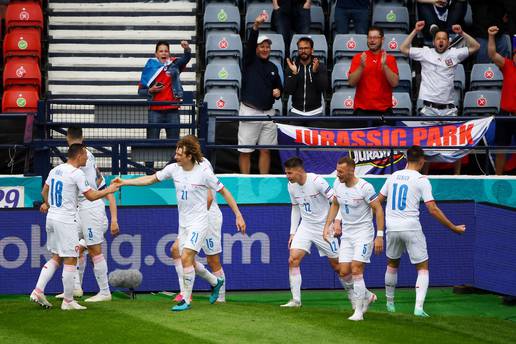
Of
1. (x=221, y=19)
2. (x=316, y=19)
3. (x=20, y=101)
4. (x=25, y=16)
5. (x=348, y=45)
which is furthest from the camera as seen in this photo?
(x=316, y=19)

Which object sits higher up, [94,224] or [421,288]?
[94,224]

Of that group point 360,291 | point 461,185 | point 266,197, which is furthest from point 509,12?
point 360,291

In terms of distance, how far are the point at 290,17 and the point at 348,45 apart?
1.35m

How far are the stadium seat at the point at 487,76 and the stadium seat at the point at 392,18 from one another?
6.63 feet

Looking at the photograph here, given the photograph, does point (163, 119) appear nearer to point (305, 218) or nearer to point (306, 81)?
point (306, 81)

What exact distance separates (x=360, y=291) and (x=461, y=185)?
15.9 feet

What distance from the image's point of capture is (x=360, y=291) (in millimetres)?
15203

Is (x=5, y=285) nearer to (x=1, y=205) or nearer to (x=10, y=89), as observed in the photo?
(x=1, y=205)

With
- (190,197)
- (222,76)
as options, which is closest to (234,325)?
(190,197)

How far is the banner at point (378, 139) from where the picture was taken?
19484 millimetres

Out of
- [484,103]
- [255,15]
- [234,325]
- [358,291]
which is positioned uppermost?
[255,15]

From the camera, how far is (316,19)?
23.8 meters

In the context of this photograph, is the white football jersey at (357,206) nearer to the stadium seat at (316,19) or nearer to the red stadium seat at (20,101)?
the red stadium seat at (20,101)

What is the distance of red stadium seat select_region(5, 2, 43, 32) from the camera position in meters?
23.5
